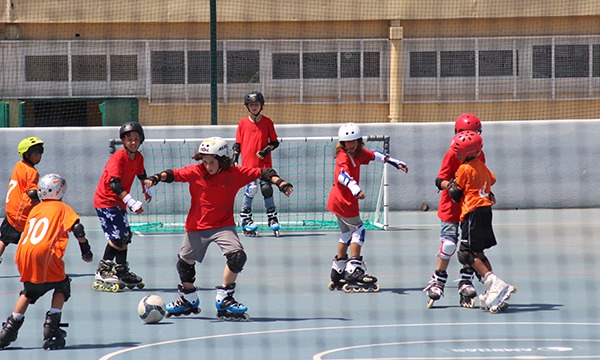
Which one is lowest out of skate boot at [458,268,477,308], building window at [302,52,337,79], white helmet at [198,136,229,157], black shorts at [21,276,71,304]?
skate boot at [458,268,477,308]

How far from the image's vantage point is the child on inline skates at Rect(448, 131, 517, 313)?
10375 mm

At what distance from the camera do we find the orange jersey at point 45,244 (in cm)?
891

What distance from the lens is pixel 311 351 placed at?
8.82m

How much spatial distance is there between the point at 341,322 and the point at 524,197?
9684 mm

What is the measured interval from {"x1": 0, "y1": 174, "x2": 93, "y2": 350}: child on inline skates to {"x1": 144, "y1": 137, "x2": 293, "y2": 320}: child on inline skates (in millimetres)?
1316

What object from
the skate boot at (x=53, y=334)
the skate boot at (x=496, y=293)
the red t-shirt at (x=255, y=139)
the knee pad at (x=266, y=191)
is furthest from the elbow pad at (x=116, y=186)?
the red t-shirt at (x=255, y=139)

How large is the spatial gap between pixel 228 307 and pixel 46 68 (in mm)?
20496

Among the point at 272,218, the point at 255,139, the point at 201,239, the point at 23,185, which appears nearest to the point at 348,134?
the point at 201,239

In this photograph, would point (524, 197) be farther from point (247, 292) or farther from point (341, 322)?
point (341, 322)

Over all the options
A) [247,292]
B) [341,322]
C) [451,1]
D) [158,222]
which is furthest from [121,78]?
[341,322]

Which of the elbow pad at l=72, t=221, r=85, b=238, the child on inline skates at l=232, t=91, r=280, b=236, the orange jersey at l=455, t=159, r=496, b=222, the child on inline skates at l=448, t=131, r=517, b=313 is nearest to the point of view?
the elbow pad at l=72, t=221, r=85, b=238

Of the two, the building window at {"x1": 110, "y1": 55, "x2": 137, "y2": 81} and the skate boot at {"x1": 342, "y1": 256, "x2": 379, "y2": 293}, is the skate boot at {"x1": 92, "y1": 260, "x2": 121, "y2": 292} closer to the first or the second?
the skate boot at {"x1": 342, "y1": 256, "x2": 379, "y2": 293}

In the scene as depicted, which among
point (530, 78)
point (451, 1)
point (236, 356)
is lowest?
point (236, 356)

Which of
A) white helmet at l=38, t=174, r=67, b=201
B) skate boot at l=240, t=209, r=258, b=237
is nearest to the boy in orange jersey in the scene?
white helmet at l=38, t=174, r=67, b=201
